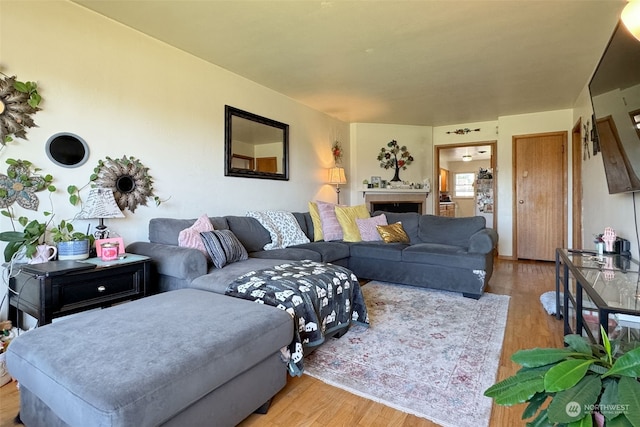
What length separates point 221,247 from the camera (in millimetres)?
2521

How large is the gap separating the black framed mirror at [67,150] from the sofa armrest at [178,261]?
2.62 feet

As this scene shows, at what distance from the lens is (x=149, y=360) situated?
108 centimetres

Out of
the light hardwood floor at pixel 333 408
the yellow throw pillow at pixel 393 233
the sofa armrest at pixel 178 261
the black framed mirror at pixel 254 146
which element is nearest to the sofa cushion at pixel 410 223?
the yellow throw pillow at pixel 393 233

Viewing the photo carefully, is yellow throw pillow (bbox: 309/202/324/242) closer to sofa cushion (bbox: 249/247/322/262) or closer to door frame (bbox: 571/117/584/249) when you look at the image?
sofa cushion (bbox: 249/247/322/262)

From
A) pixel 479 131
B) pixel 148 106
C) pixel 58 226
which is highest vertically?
pixel 479 131

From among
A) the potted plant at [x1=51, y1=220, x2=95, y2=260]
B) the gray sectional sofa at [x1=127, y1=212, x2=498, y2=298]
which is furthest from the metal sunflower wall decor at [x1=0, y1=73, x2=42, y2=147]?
the gray sectional sofa at [x1=127, y1=212, x2=498, y2=298]

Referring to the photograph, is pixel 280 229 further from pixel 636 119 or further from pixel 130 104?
pixel 636 119

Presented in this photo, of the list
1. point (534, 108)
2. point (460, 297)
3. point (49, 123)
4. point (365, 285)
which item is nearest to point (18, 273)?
point (49, 123)

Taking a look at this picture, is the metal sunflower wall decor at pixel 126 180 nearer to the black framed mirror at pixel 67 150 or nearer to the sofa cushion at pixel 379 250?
the black framed mirror at pixel 67 150

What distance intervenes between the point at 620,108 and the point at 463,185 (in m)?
9.38

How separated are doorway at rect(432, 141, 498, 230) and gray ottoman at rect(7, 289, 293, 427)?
545cm

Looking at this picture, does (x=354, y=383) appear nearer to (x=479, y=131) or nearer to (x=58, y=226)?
(x=58, y=226)

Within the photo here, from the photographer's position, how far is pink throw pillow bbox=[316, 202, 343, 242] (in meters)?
4.06

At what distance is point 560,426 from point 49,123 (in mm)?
2935
